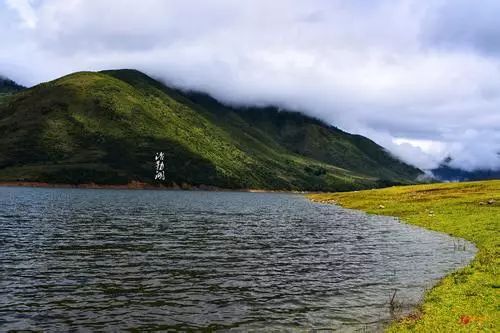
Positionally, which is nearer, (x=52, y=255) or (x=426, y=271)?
(x=426, y=271)

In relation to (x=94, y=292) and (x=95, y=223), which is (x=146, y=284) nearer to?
(x=94, y=292)

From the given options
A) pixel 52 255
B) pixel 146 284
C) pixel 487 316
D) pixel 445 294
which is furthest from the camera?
pixel 52 255

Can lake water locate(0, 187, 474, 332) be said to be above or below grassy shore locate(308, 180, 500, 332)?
below

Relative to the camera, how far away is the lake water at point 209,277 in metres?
26.7

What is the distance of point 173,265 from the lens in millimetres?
42344

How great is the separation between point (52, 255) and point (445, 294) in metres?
36.2

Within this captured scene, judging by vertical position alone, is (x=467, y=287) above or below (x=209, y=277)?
above

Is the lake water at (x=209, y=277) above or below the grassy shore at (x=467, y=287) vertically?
below

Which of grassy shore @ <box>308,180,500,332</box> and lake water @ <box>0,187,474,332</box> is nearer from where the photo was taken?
grassy shore @ <box>308,180,500,332</box>

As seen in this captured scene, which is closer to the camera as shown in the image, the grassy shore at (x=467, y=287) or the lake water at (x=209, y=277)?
the grassy shore at (x=467, y=287)

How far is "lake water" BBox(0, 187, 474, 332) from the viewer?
26688 mm

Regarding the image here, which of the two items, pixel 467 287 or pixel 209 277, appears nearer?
pixel 467 287

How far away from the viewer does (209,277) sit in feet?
124

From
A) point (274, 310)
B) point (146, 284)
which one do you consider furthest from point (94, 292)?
point (274, 310)
